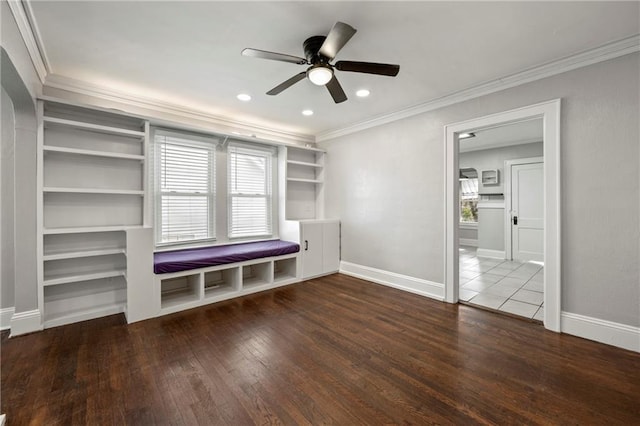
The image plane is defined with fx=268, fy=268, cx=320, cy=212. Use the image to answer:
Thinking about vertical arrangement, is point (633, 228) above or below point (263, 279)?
above

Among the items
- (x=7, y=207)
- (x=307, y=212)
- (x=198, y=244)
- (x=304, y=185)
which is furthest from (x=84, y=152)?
(x=307, y=212)

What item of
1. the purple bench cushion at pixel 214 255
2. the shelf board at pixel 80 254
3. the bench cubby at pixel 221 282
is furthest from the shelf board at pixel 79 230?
the bench cubby at pixel 221 282

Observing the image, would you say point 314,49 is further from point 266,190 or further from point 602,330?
point 602,330

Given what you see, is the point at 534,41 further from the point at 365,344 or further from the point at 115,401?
the point at 115,401

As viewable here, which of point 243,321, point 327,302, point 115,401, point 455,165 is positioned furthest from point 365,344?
point 455,165

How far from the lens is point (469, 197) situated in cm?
789

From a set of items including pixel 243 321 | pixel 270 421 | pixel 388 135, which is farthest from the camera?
pixel 388 135

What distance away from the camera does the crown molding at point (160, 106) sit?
2948 mm

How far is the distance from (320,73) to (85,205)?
3.00 meters

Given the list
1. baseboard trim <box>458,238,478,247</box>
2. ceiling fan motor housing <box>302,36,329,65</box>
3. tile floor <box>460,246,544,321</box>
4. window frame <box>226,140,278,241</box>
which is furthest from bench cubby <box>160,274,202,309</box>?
baseboard trim <box>458,238,478,247</box>

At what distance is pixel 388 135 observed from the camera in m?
4.14

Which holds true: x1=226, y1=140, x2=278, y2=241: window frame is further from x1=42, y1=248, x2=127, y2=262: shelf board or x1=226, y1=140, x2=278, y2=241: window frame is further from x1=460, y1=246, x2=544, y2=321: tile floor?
x1=460, y1=246, x2=544, y2=321: tile floor

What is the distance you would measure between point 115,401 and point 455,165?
393 centimetres

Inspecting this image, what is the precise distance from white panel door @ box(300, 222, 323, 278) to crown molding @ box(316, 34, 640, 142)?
1965 millimetres
